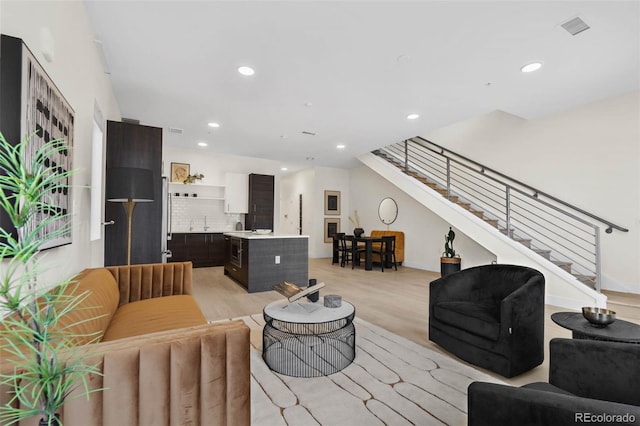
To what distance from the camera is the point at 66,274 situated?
6.41ft

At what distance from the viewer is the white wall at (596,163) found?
14.5ft

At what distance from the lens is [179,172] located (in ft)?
23.7

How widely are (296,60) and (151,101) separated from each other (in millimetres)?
2491

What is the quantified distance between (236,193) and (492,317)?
21.2 ft

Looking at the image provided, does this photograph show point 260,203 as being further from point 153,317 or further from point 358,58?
point 153,317

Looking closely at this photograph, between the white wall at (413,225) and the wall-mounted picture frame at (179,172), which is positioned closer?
the white wall at (413,225)

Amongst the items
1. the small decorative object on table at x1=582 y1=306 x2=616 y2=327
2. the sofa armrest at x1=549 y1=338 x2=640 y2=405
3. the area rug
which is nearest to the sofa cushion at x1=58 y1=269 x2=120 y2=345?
the area rug

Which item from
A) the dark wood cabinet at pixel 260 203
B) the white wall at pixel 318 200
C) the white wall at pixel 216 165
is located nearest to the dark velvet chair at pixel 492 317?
the dark wood cabinet at pixel 260 203

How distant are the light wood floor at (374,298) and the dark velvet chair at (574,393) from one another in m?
0.91

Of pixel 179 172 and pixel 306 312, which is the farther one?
pixel 179 172

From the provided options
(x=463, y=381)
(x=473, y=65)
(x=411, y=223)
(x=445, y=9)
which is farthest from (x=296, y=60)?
(x=411, y=223)

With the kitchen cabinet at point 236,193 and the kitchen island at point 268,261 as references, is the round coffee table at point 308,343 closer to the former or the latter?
the kitchen island at point 268,261

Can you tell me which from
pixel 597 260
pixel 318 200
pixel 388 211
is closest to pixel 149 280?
pixel 597 260

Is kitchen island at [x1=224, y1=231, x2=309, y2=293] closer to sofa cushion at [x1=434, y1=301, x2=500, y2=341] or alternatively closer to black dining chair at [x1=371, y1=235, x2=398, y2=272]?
black dining chair at [x1=371, y1=235, x2=398, y2=272]
